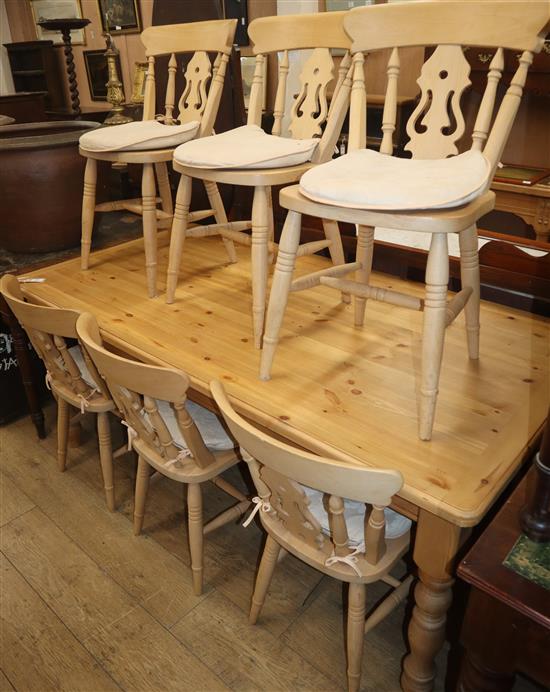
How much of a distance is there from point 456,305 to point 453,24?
2.05 ft

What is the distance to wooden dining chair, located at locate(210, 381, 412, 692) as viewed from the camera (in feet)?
2.90

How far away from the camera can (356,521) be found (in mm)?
1149

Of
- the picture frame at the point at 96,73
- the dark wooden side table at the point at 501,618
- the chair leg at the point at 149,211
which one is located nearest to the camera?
the dark wooden side table at the point at 501,618

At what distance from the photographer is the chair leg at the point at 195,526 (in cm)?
138

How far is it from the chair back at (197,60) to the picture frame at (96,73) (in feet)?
11.1

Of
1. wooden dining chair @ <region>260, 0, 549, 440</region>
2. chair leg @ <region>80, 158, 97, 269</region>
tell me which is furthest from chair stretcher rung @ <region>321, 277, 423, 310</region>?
chair leg @ <region>80, 158, 97, 269</region>

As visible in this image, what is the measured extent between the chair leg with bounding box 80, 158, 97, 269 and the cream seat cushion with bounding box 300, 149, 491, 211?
3.24 ft

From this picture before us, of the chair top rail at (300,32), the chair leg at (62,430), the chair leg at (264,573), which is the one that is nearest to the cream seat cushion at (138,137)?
the chair top rail at (300,32)

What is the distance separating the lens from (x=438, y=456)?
1117 mm

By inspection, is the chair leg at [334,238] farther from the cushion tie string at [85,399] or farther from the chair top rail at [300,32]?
the cushion tie string at [85,399]

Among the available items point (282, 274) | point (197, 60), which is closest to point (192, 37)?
point (197, 60)

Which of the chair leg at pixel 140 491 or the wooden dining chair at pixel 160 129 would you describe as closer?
the chair leg at pixel 140 491

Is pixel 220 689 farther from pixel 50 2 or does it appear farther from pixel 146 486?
pixel 50 2

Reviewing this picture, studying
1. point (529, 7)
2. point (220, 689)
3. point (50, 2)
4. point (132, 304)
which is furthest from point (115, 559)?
point (50, 2)
